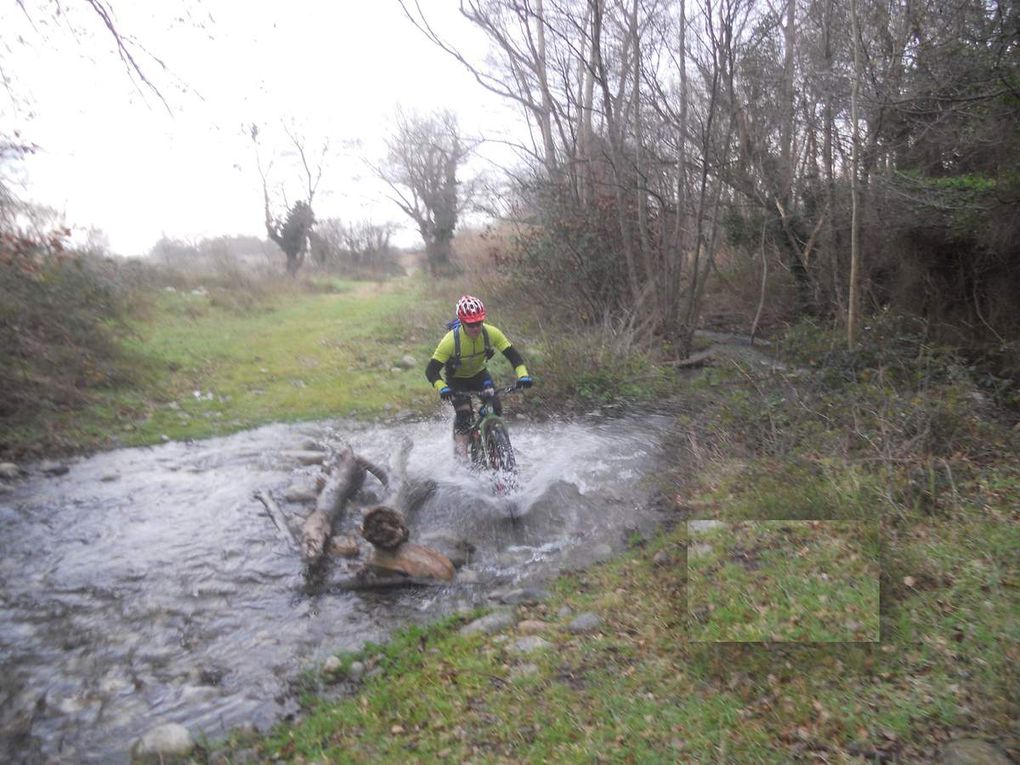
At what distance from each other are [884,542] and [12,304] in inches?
460

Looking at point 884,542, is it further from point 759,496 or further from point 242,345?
point 242,345

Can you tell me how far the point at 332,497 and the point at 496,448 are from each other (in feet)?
6.03

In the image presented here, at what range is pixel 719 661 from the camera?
4125 mm

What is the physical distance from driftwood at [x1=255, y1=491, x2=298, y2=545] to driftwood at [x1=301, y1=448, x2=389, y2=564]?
201 millimetres

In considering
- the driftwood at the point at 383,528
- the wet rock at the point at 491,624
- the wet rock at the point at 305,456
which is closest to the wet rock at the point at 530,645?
the wet rock at the point at 491,624

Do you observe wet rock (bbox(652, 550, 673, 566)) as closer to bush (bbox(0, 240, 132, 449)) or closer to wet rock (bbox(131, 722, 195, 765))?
wet rock (bbox(131, 722, 195, 765))

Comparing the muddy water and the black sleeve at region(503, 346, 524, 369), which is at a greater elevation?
the black sleeve at region(503, 346, 524, 369)

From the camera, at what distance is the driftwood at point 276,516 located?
6.87 meters

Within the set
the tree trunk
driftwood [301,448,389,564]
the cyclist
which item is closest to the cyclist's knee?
the cyclist

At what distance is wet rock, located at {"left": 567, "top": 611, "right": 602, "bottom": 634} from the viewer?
4.86 metres

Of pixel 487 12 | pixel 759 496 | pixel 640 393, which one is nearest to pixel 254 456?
pixel 640 393

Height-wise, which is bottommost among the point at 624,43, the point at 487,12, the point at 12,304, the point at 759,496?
the point at 759,496

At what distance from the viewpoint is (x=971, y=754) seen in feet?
9.91

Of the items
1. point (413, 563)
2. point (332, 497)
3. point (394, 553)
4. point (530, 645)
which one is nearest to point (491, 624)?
point (530, 645)
